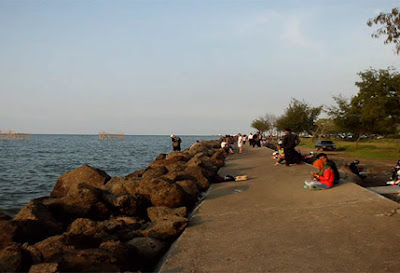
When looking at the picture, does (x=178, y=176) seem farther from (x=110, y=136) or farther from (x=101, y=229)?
(x=110, y=136)

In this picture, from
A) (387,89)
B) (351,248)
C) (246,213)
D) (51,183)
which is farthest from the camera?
(387,89)

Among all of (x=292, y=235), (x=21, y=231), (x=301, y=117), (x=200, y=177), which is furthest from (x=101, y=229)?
(x=301, y=117)

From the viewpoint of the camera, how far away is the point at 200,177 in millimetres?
10805

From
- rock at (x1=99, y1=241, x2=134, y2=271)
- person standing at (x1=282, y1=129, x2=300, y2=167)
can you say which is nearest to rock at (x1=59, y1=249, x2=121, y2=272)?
rock at (x1=99, y1=241, x2=134, y2=271)

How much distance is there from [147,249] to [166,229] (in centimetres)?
70

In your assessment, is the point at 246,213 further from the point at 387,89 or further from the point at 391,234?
the point at 387,89

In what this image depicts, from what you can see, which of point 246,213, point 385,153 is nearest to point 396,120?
point 385,153

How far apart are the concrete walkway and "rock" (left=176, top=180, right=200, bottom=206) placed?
44 cm

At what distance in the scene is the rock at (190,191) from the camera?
28.4 ft

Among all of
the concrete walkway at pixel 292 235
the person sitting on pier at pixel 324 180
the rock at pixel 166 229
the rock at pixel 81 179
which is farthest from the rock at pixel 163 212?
the rock at pixel 81 179

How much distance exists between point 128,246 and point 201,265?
1.26 m

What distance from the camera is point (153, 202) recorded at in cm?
801

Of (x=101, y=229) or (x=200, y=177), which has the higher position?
(x=200, y=177)

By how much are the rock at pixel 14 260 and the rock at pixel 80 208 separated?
3.38 meters
